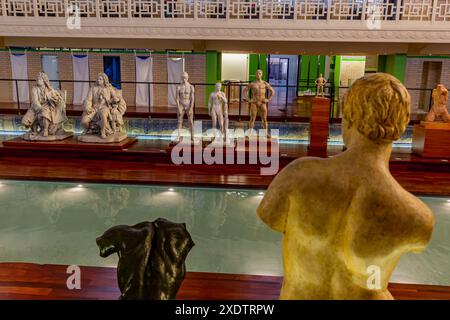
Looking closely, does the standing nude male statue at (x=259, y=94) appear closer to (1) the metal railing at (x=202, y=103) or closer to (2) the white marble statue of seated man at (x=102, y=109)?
(1) the metal railing at (x=202, y=103)

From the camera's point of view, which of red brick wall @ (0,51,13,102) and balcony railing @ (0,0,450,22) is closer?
balcony railing @ (0,0,450,22)

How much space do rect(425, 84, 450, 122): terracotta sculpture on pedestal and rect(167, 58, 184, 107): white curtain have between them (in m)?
7.24

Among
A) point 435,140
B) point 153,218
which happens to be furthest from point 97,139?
point 435,140

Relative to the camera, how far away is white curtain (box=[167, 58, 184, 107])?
1273cm

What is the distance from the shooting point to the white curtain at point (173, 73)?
41.8 ft

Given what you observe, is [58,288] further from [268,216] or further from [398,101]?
[398,101]

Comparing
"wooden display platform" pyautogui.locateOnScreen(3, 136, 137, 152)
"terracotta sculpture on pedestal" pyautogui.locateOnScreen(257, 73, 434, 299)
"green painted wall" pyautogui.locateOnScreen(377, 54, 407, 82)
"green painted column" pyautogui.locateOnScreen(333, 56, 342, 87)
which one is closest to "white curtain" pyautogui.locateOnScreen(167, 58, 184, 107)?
"wooden display platform" pyautogui.locateOnScreen(3, 136, 137, 152)

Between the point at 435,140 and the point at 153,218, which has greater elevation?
the point at 435,140

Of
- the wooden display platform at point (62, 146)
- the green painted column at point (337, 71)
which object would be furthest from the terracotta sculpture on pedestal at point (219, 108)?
the green painted column at point (337, 71)

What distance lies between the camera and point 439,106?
779 centimetres

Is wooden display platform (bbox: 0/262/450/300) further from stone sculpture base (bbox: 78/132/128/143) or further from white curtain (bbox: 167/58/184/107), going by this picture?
white curtain (bbox: 167/58/184/107)

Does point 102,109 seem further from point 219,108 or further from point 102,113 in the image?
point 219,108

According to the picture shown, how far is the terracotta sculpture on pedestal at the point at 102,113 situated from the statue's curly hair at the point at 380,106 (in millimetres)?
7245

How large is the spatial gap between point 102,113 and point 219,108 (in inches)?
88.2
